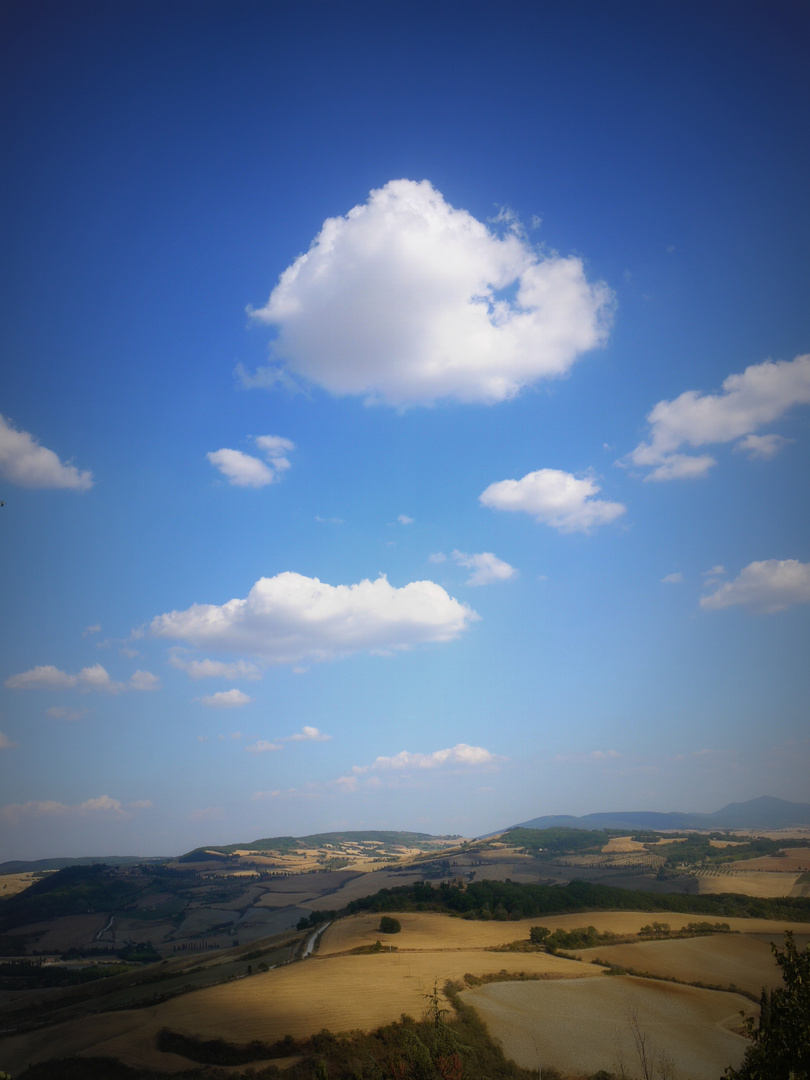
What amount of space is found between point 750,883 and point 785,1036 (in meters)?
149

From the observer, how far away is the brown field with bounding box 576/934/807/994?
200 feet

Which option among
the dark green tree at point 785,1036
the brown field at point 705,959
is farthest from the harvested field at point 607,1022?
the dark green tree at point 785,1036

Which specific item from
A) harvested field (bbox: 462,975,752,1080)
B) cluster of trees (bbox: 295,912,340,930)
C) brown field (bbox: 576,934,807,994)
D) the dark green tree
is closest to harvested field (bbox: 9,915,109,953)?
cluster of trees (bbox: 295,912,340,930)

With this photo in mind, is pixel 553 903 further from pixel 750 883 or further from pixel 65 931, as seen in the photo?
pixel 65 931

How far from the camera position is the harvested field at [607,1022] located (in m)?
40.5

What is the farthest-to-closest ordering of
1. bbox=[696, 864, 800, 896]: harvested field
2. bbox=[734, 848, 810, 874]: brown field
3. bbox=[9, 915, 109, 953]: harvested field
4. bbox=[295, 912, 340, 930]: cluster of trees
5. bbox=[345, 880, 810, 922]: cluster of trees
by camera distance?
1. bbox=[734, 848, 810, 874]: brown field
2. bbox=[9, 915, 109, 953]: harvested field
3. bbox=[696, 864, 800, 896]: harvested field
4. bbox=[295, 912, 340, 930]: cluster of trees
5. bbox=[345, 880, 810, 922]: cluster of trees

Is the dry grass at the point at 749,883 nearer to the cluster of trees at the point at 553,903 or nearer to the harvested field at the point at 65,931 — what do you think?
the cluster of trees at the point at 553,903

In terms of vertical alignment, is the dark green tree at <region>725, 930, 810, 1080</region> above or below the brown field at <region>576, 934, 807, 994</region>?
above

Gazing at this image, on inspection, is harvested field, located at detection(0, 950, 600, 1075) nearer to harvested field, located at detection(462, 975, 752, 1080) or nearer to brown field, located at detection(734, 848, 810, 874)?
harvested field, located at detection(462, 975, 752, 1080)

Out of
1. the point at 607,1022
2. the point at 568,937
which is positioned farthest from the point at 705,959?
the point at 607,1022

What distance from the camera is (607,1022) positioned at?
153 feet

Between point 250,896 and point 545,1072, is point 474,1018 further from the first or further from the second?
point 250,896

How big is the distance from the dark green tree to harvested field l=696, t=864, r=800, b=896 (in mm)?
121212

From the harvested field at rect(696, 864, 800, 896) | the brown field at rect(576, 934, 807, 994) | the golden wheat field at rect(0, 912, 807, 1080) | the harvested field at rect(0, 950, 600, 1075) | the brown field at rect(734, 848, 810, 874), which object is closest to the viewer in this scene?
the harvested field at rect(0, 950, 600, 1075)
